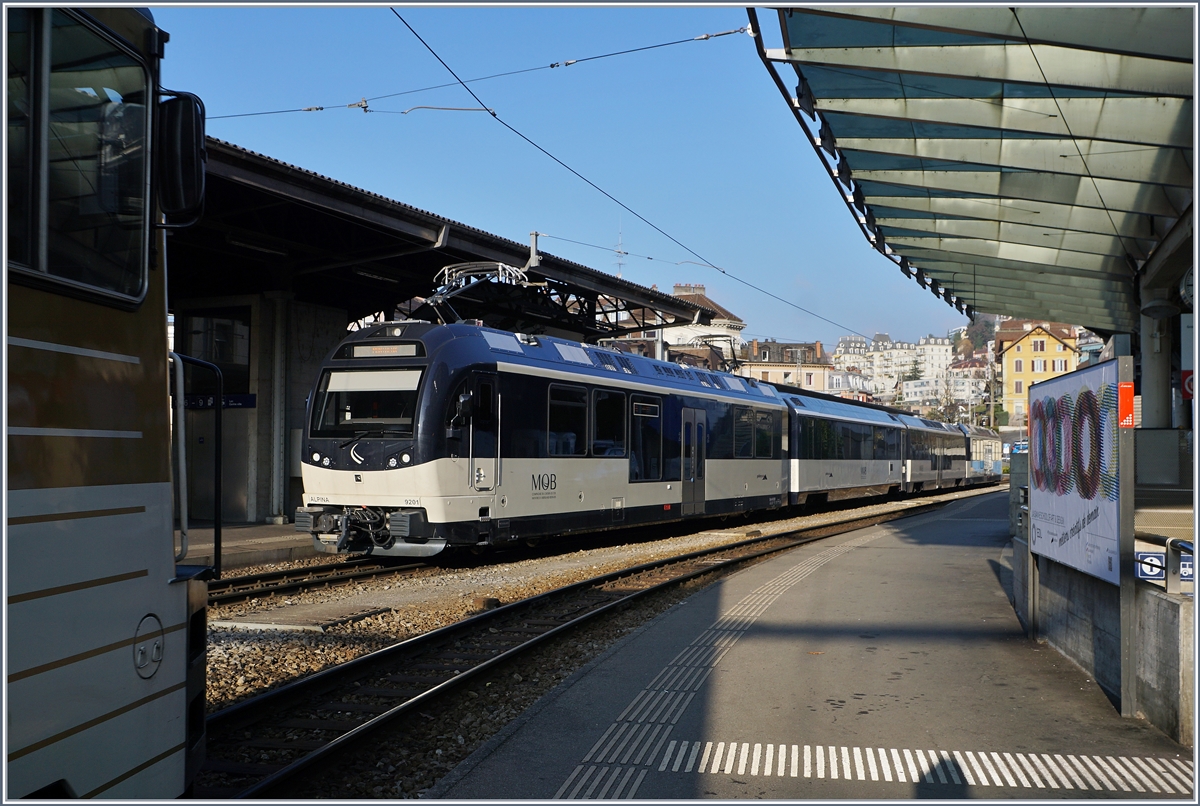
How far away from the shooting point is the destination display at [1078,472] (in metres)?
6.28

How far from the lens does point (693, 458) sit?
18.0 metres

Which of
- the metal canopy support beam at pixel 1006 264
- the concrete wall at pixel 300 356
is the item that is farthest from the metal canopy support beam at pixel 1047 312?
the concrete wall at pixel 300 356

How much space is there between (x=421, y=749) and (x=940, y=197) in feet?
42.4

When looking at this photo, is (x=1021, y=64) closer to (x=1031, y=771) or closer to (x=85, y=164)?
(x=1031, y=771)

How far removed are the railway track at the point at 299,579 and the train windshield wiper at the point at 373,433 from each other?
1703 millimetres

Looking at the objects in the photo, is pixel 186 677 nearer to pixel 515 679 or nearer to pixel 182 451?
pixel 182 451

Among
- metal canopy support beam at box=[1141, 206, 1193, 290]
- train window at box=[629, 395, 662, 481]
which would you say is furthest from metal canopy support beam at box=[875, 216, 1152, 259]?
train window at box=[629, 395, 662, 481]

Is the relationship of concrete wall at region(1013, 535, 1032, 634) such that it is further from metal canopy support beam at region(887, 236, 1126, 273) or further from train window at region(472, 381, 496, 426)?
metal canopy support beam at region(887, 236, 1126, 273)

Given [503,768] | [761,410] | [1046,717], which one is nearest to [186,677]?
[503,768]

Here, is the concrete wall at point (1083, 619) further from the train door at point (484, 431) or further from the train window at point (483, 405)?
the train window at point (483, 405)

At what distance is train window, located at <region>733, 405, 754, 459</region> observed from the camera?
65.6 ft

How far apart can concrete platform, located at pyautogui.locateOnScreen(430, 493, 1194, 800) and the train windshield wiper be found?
4373mm

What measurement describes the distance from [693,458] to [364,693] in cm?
1192

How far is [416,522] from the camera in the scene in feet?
38.7
